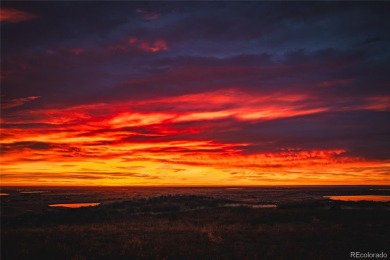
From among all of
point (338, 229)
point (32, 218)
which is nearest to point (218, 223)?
point (338, 229)

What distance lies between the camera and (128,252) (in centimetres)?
1761

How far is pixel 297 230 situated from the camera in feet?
79.7

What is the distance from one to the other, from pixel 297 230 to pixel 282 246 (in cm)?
637

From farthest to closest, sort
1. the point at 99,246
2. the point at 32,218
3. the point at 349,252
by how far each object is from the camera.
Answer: the point at 32,218
the point at 99,246
the point at 349,252

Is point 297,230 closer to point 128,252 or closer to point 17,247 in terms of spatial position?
point 128,252

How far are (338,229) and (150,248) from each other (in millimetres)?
13770

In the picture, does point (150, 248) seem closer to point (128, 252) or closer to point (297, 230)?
point (128, 252)

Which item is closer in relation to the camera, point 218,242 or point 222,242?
point 218,242

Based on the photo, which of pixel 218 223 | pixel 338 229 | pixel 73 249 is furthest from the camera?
pixel 218 223

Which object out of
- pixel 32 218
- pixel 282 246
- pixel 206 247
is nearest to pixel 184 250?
pixel 206 247

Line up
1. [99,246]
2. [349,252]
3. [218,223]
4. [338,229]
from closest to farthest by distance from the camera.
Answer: [349,252], [99,246], [338,229], [218,223]

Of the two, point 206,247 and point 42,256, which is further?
point 206,247

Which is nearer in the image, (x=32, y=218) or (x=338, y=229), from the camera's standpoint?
(x=338, y=229)

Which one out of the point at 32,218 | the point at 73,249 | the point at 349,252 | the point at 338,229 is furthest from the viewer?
the point at 32,218
